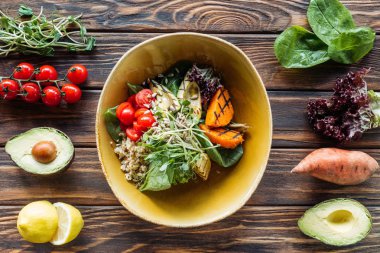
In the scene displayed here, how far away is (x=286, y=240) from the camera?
1752mm

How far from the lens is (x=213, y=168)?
169 centimetres

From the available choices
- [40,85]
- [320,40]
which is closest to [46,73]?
[40,85]

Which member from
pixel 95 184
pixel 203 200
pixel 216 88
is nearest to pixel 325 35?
pixel 216 88

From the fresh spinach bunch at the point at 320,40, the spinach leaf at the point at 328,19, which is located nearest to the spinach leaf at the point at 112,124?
the fresh spinach bunch at the point at 320,40

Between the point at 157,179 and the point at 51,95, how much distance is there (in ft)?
1.55

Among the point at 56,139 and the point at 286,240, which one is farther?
the point at 286,240

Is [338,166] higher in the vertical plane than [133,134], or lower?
lower

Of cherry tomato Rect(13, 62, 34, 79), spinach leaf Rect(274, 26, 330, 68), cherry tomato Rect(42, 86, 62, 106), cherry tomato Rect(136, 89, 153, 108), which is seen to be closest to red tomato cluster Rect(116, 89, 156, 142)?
cherry tomato Rect(136, 89, 153, 108)

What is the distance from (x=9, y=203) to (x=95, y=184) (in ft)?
1.03

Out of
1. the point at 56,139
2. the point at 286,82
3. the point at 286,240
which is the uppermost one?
the point at 286,82

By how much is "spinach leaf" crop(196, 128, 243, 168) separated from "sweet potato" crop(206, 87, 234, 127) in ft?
0.20

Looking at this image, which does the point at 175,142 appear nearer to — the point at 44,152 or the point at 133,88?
the point at 133,88

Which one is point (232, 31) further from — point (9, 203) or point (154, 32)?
point (9, 203)

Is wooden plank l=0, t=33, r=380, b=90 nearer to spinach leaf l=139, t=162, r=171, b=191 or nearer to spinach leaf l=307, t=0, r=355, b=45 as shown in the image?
spinach leaf l=307, t=0, r=355, b=45
